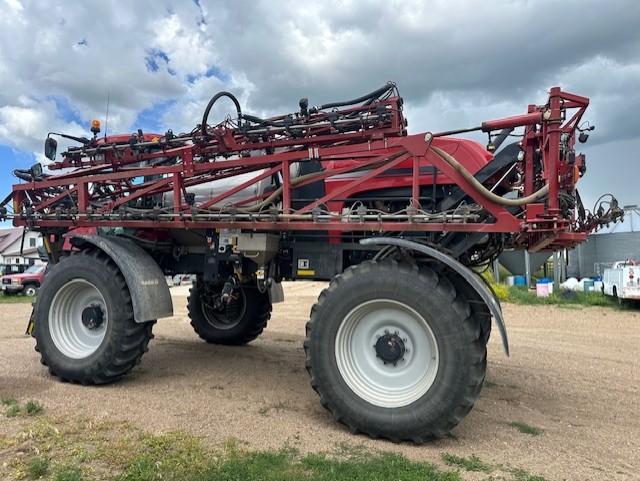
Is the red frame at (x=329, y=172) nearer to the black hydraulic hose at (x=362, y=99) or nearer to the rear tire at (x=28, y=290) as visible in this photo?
the black hydraulic hose at (x=362, y=99)

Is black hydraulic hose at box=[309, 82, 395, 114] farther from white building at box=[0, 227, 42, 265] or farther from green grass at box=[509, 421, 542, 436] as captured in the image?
white building at box=[0, 227, 42, 265]

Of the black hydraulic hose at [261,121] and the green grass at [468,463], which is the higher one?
the black hydraulic hose at [261,121]

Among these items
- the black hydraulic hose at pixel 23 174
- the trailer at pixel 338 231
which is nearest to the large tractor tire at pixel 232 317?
the trailer at pixel 338 231

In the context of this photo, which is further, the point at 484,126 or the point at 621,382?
the point at 621,382

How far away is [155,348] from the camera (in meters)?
7.78

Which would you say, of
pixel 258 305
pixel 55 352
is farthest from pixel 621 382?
pixel 55 352

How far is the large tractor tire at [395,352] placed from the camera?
3.99 m

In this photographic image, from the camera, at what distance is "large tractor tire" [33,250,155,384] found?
5.37 m

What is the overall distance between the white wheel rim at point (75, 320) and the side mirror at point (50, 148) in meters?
1.80

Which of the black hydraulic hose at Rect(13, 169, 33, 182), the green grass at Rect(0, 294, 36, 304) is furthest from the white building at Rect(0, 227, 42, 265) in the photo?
the black hydraulic hose at Rect(13, 169, 33, 182)

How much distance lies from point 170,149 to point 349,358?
3.13 meters

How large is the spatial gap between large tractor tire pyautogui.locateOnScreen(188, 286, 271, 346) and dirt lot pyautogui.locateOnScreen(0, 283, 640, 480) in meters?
0.24

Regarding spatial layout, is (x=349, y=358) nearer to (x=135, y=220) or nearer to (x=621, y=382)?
(x=135, y=220)

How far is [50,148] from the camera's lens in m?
6.47
